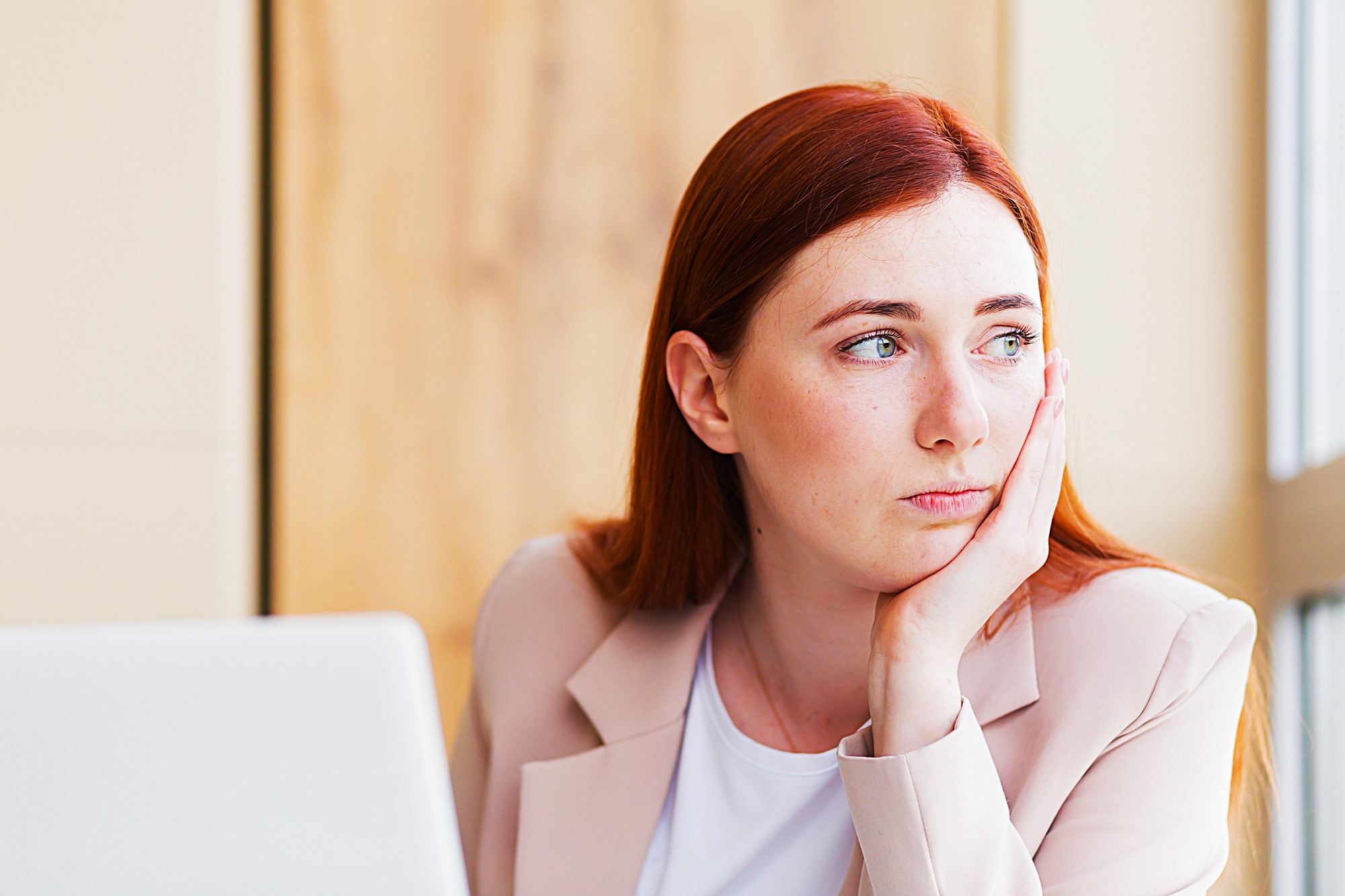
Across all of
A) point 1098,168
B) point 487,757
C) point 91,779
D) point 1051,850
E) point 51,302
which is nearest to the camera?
point 91,779

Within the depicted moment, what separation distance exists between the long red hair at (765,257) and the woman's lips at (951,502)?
0.17 meters

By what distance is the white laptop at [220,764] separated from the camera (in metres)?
0.39

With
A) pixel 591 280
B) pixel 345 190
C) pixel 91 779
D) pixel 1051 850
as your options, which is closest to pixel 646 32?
pixel 591 280

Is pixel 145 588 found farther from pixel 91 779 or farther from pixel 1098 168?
pixel 1098 168

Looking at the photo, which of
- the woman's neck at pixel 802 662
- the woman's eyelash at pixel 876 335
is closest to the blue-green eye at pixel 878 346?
the woman's eyelash at pixel 876 335

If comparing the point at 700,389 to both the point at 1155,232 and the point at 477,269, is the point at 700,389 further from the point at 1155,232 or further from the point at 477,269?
the point at 1155,232

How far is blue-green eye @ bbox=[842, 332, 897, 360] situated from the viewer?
1.00 metres

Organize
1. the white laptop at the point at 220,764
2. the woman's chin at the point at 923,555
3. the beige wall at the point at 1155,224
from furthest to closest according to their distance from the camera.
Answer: the beige wall at the point at 1155,224, the woman's chin at the point at 923,555, the white laptop at the point at 220,764

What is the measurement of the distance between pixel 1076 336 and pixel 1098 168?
0.82 ft

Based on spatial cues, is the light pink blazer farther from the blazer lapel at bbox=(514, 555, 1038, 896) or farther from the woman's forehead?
the woman's forehead

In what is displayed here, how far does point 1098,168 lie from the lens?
1728mm

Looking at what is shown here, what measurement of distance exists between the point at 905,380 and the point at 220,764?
696 mm

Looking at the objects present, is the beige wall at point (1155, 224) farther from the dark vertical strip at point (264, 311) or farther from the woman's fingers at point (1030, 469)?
the dark vertical strip at point (264, 311)

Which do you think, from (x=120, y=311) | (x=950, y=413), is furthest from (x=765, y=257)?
(x=120, y=311)
